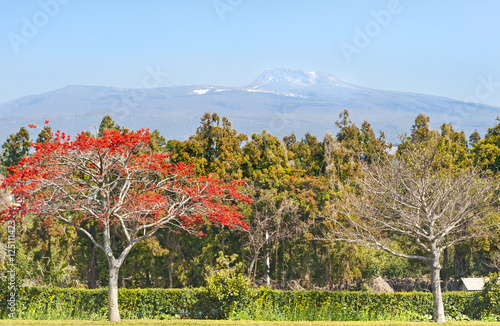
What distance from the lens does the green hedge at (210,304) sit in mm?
13086

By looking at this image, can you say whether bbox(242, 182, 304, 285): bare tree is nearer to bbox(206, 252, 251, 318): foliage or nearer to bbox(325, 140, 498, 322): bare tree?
bbox(325, 140, 498, 322): bare tree

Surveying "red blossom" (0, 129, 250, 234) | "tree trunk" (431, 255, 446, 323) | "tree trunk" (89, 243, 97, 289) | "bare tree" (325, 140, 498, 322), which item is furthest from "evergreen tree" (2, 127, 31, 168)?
"tree trunk" (431, 255, 446, 323)

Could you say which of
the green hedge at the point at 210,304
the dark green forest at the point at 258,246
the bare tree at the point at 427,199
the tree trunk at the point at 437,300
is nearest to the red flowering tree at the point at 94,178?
the green hedge at the point at 210,304

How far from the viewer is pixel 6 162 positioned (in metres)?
37.4

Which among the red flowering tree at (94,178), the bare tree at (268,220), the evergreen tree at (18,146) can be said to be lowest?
the bare tree at (268,220)

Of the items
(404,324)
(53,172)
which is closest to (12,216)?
(53,172)

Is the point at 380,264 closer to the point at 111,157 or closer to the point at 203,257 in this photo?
the point at 203,257

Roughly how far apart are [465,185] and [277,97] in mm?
178292

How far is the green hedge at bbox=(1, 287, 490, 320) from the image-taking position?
1309 centimetres

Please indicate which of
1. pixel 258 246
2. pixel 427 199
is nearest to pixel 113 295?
pixel 427 199

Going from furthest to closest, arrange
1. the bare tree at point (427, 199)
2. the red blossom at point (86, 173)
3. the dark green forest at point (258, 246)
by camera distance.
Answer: the dark green forest at point (258, 246) < the bare tree at point (427, 199) < the red blossom at point (86, 173)

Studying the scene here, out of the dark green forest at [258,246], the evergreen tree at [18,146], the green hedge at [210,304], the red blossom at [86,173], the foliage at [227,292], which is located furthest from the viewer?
the evergreen tree at [18,146]

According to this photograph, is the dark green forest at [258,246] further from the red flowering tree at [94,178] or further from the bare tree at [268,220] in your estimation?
the red flowering tree at [94,178]

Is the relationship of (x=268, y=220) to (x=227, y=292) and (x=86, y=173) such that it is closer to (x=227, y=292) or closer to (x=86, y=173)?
(x=227, y=292)
